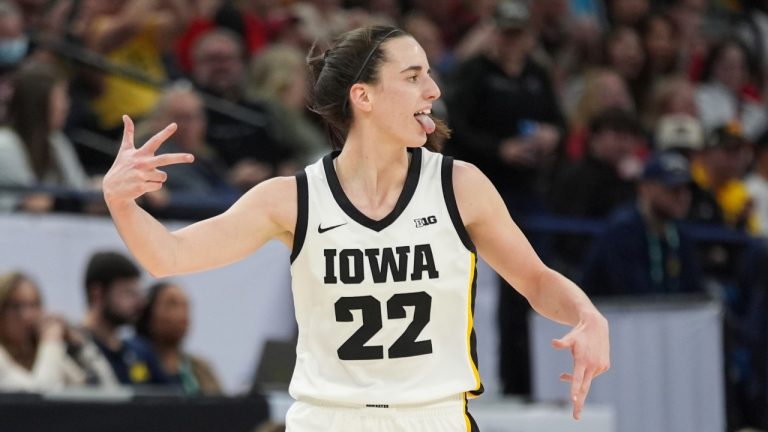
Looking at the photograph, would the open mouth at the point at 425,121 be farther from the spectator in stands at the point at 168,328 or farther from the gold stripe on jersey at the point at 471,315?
the spectator in stands at the point at 168,328

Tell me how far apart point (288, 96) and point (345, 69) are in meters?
6.35

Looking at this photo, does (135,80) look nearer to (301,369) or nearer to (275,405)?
(275,405)

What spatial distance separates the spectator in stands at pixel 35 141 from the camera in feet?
27.3

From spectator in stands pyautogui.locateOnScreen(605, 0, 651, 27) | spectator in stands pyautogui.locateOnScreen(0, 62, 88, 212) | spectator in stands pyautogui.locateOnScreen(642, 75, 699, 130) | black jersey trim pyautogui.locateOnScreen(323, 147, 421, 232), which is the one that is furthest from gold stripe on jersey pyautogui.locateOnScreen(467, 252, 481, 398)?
spectator in stands pyautogui.locateOnScreen(605, 0, 651, 27)

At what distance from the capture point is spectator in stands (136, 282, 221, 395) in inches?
316

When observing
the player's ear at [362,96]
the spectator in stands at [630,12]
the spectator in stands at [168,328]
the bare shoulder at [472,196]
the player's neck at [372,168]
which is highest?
the spectator in stands at [630,12]

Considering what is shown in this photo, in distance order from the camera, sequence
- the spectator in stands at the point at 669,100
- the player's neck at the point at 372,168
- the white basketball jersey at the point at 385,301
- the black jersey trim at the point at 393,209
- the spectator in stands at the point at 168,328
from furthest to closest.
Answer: the spectator in stands at the point at 669,100 < the spectator in stands at the point at 168,328 < the player's neck at the point at 372,168 < the black jersey trim at the point at 393,209 < the white basketball jersey at the point at 385,301

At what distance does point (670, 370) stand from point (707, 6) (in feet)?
30.4

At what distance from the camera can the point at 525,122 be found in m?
10.6

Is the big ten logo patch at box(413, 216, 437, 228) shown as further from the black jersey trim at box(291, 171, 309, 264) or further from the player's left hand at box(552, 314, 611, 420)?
the player's left hand at box(552, 314, 611, 420)

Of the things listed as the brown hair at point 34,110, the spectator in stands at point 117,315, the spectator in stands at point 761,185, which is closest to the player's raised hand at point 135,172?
the spectator in stands at point 117,315

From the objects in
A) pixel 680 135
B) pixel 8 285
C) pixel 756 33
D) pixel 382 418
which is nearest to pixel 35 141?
pixel 8 285

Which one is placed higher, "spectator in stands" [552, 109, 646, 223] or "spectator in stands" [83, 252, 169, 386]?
"spectator in stands" [552, 109, 646, 223]

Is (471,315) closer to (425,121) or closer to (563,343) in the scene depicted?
(563,343)
